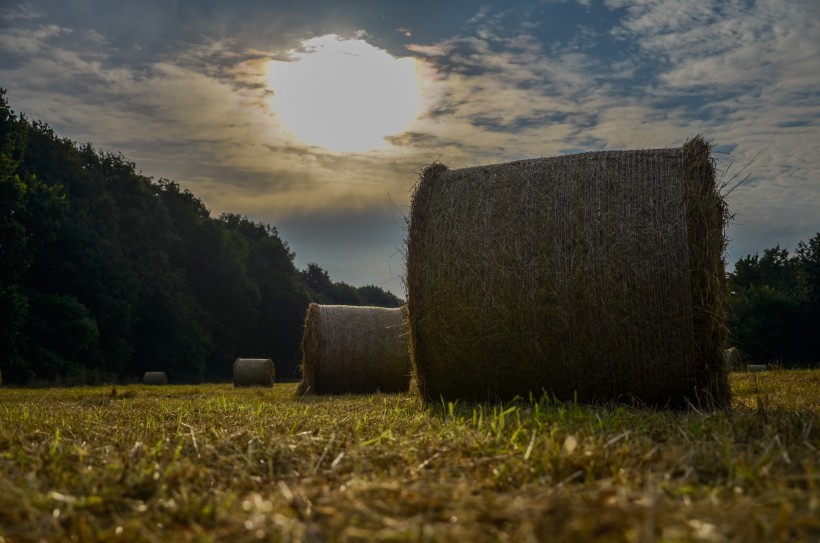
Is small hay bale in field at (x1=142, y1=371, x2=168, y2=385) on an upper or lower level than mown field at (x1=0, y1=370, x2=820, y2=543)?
lower

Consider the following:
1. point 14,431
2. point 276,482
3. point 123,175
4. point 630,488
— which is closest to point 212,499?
point 276,482

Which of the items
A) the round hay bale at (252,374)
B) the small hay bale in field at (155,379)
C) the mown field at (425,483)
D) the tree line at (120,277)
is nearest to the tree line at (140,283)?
the tree line at (120,277)

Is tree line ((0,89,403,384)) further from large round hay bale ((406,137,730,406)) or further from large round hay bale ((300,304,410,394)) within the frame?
large round hay bale ((406,137,730,406))

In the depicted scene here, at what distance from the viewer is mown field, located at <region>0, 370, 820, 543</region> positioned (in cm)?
195

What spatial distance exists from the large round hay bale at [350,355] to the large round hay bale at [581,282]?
6413 mm

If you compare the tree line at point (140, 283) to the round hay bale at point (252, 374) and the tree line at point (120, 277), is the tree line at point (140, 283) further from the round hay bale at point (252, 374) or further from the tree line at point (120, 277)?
the round hay bale at point (252, 374)

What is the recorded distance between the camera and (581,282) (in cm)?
641

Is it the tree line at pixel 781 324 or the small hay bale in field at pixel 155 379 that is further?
the tree line at pixel 781 324

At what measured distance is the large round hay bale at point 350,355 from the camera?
13625mm

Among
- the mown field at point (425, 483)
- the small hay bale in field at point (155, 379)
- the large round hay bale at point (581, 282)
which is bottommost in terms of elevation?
the small hay bale in field at point (155, 379)

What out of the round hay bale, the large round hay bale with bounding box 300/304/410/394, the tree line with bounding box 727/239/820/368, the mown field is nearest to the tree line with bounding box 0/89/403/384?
the round hay bale

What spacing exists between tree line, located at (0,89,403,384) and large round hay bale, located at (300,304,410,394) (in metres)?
12.9

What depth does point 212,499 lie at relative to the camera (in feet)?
8.31

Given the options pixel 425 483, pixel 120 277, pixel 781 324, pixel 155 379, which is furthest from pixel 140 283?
pixel 425 483
